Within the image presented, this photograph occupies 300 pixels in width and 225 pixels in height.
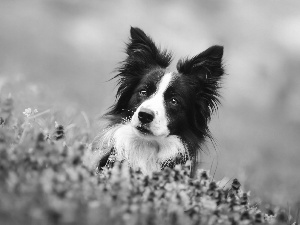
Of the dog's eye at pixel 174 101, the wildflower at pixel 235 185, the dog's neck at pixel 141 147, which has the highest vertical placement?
the dog's eye at pixel 174 101

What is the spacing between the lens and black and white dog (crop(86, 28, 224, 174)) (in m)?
5.60

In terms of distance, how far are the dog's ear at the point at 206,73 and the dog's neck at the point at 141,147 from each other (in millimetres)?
684

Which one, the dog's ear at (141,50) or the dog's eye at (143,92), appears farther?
the dog's ear at (141,50)

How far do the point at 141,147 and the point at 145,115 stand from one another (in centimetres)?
58

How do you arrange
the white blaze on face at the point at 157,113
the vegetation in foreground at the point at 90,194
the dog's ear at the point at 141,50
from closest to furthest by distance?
the vegetation in foreground at the point at 90,194, the white blaze on face at the point at 157,113, the dog's ear at the point at 141,50

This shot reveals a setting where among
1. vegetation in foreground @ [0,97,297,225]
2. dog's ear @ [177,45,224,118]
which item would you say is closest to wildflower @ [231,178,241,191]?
vegetation in foreground @ [0,97,297,225]

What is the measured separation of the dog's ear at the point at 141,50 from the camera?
629cm

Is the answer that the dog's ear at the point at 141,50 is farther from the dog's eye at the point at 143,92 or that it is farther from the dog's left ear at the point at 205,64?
the dog's eye at the point at 143,92

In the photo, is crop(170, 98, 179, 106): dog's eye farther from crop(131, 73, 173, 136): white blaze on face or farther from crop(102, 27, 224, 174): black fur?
crop(131, 73, 173, 136): white blaze on face

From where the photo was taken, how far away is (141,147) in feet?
19.0

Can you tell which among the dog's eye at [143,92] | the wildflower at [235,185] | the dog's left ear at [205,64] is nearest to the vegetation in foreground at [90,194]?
the wildflower at [235,185]

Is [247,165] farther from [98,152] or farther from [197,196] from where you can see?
[197,196]

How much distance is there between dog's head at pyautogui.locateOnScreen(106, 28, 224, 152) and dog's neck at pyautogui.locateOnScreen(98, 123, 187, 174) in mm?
122

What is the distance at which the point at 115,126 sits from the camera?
5934 mm
